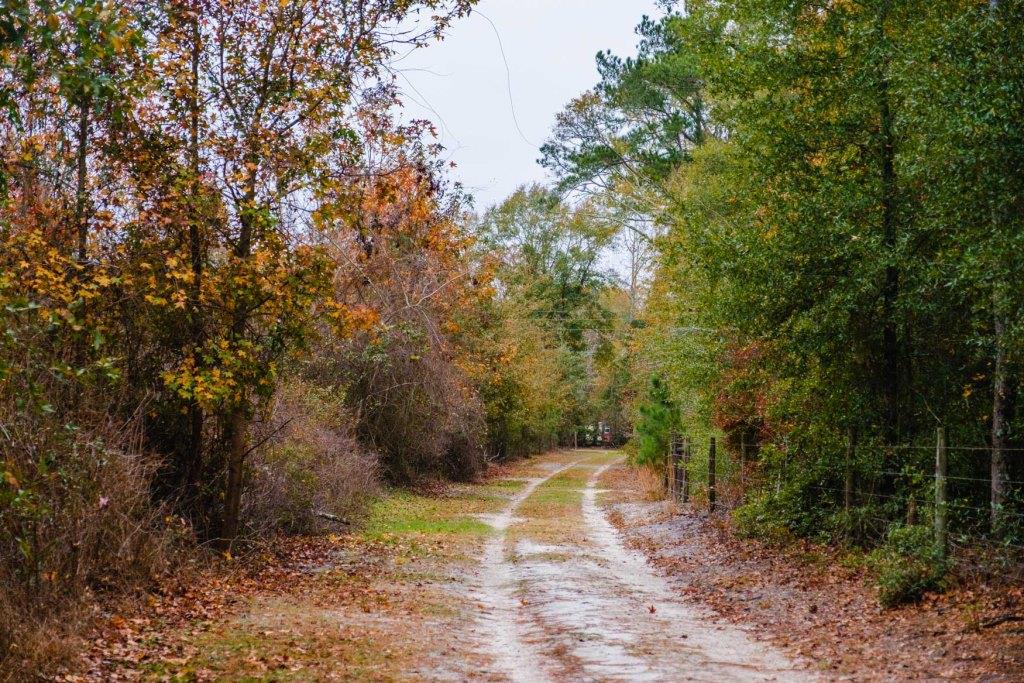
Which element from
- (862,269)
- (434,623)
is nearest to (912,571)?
(862,269)

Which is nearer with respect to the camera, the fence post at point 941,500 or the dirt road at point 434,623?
the dirt road at point 434,623

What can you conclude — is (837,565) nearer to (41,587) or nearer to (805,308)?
(805,308)

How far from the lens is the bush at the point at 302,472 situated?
55.4 feet

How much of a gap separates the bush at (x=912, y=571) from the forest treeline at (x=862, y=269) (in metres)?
0.03

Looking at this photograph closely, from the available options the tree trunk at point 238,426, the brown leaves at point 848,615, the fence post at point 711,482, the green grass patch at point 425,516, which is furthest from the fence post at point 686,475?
the tree trunk at point 238,426

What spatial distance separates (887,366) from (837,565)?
3.10 meters

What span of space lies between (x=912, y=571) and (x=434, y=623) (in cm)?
561

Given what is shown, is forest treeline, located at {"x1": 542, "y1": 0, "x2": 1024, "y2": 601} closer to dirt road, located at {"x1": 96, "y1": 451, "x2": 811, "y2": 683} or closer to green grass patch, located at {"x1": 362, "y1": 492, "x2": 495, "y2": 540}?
dirt road, located at {"x1": 96, "y1": 451, "x2": 811, "y2": 683}

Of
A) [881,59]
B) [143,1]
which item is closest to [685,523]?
[881,59]

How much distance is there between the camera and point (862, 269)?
14.1 metres

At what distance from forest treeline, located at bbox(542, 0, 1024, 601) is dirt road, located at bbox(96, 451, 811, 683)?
3.23 metres

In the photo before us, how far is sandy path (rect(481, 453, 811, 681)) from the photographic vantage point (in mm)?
9219

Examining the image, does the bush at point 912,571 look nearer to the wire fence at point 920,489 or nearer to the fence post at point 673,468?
the wire fence at point 920,489

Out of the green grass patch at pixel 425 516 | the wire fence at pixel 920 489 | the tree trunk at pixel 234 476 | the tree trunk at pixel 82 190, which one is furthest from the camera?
the green grass patch at pixel 425 516
